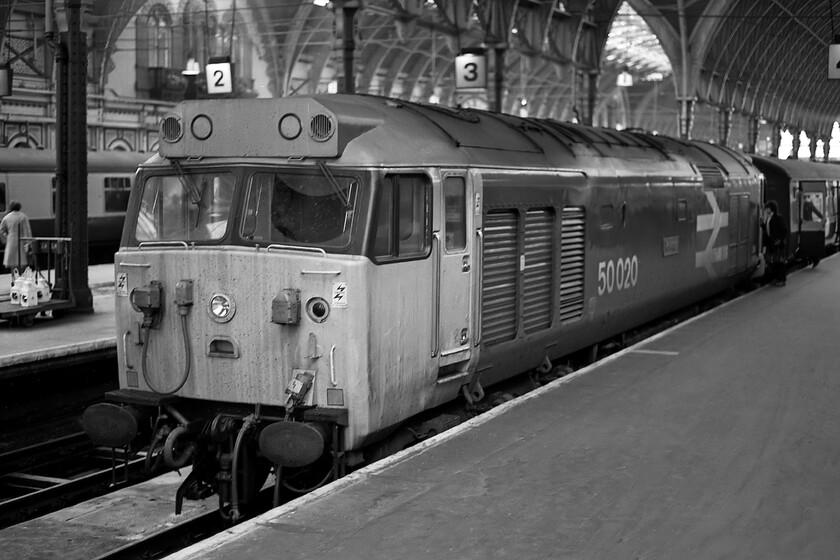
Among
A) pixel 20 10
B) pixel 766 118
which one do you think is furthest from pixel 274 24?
pixel 766 118

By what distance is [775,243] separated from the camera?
69.0ft

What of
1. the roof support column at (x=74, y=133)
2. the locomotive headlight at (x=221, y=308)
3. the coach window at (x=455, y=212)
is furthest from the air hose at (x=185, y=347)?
the roof support column at (x=74, y=133)

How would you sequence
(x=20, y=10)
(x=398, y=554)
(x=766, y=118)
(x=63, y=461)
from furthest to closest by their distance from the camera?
1. (x=766, y=118)
2. (x=20, y=10)
3. (x=63, y=461)
4. (x=398, y=554)

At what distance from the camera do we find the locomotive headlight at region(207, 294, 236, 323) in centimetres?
779

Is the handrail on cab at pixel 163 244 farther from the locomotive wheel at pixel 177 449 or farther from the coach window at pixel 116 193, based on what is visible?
the coach window at pixel 116 193

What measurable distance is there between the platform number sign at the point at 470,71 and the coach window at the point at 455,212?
1763 centimetres

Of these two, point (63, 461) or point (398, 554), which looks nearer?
point (398, 554)

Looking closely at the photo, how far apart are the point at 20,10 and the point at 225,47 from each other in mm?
12851

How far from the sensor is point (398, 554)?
5.79 meters

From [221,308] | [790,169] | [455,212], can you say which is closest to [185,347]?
[221,308]

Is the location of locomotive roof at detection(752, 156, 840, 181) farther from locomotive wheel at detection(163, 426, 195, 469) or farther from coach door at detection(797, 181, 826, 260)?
locomotive wheel at detection(163, 426, 195, 469)

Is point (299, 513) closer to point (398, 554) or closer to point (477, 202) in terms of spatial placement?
point (398, 554)

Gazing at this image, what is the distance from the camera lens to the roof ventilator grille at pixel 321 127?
300 inches

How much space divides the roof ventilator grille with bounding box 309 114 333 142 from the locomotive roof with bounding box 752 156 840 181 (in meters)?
20.2
